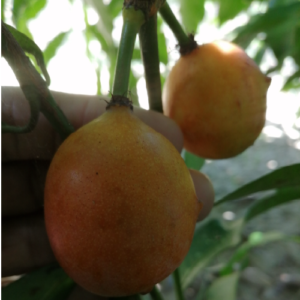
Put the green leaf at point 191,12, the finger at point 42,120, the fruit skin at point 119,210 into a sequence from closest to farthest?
the fruit skin at point 119,210, the finger at point 42,120, the green leaf at point 191,12

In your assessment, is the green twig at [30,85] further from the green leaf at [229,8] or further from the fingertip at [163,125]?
the green leaf at [229,8]

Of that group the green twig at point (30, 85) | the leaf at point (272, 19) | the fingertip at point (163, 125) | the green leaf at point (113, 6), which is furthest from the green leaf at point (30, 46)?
the leaf at point (272, 19)

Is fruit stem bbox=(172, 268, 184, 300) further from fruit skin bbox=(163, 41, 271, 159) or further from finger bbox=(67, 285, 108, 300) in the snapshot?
fruit skin bbox=(163, 41, 271, 159)

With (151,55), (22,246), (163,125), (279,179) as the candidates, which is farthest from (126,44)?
(22,246)

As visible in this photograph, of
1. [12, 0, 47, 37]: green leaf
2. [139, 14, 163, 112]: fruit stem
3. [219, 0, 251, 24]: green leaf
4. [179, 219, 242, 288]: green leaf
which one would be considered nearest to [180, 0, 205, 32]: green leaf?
[219, 0, 251, 24]: green leaf

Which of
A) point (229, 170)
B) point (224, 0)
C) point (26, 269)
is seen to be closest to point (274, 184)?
point (224, 0)
